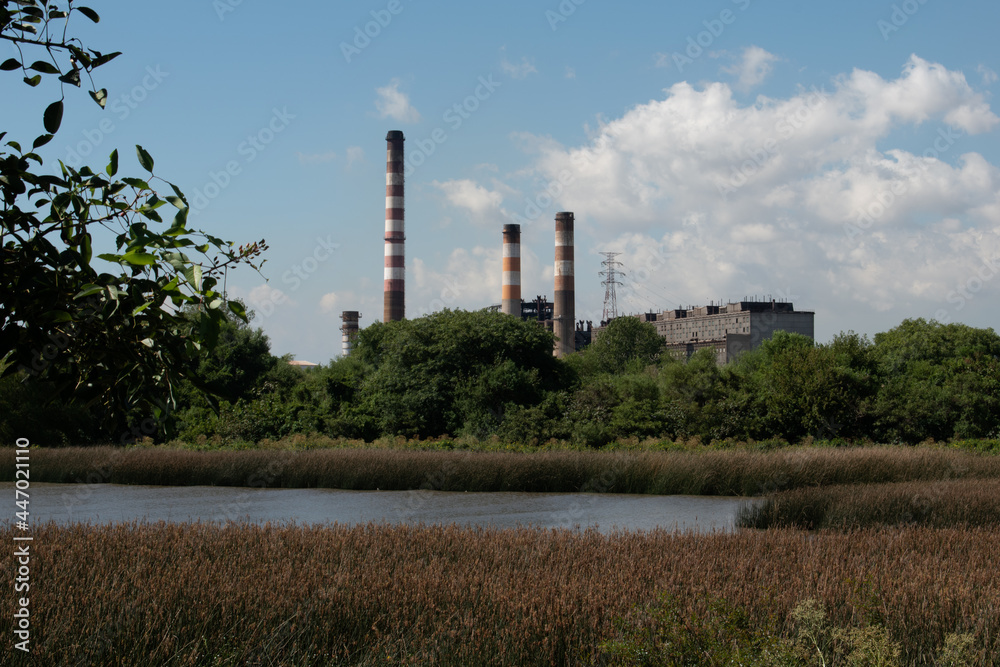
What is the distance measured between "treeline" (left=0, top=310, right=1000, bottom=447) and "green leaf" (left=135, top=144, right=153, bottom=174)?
28316mm

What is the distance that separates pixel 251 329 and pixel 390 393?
11378 mm

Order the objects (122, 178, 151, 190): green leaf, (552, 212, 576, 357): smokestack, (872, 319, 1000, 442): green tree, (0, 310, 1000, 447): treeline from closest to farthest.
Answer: (122, 178, 151, 190): green leaf < (872, 319, 1000, 442): green tree < (0, 310, 1000, 447): treeline < (552, 212, 576, 357): smokestack

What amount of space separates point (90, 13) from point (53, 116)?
0.35 metres

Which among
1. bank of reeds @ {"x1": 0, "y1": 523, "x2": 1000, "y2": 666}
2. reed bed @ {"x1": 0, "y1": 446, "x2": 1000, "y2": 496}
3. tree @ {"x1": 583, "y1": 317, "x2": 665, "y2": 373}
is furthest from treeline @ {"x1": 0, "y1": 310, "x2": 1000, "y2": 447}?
tree @ {"x1": 583, "y1": 317, "x2": 665, "y2": 373}

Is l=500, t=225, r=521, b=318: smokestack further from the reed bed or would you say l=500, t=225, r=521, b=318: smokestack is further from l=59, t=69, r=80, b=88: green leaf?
l=59, t=69, r=80, b=88: green leaf

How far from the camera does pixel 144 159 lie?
239 cm

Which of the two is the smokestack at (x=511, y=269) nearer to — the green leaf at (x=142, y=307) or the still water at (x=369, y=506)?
the still water at (x=369, y=506)

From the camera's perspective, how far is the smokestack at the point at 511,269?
6500cm

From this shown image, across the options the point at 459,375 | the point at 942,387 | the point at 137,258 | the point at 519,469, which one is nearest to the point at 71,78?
the point at 137,258

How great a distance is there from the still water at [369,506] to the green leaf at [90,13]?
1217 centimetres

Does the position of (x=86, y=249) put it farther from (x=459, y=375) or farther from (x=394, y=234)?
(x=394, y=234)

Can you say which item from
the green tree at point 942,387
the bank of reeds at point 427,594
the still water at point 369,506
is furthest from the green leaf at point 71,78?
the green tree at point 942,387

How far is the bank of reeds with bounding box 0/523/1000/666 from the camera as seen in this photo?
529 centimetres

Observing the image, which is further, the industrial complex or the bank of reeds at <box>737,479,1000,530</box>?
the industrial complex
